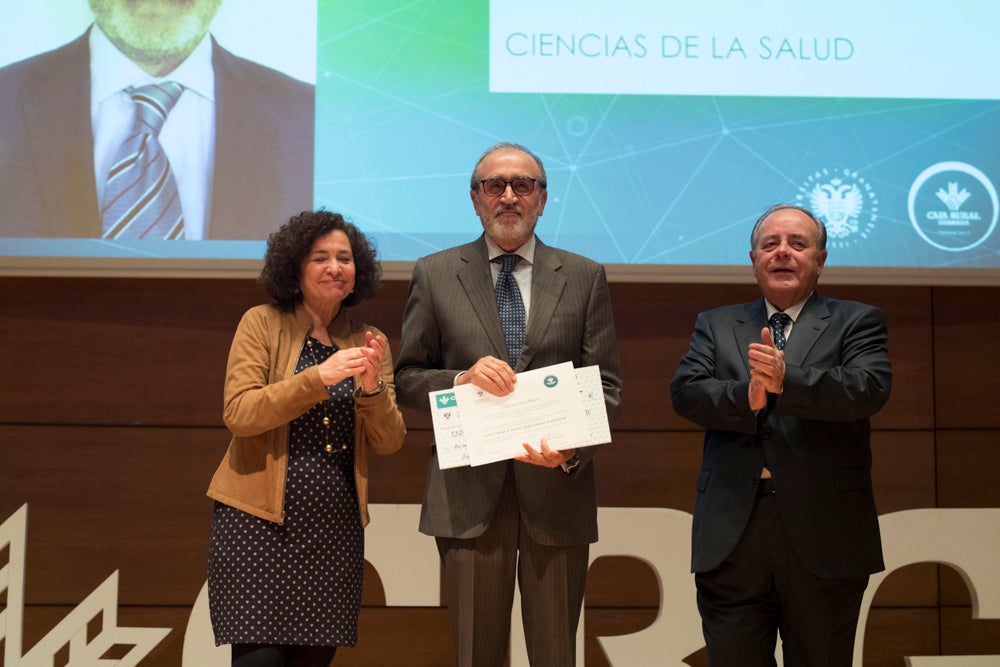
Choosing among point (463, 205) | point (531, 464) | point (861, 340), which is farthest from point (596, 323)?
point (463, 205)

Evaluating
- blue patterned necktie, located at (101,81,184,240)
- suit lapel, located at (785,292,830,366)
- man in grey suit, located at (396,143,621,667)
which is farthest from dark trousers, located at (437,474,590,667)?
blue patterned necktie, located at (101,81,184,240)

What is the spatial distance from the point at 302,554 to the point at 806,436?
1.33 m

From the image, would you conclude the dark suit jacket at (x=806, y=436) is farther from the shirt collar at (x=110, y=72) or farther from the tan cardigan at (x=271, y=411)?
the shirt collar at (x=110, y=72)

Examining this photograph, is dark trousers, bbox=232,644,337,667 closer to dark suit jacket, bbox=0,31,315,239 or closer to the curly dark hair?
the curly dark hair

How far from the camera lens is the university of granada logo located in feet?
11.5

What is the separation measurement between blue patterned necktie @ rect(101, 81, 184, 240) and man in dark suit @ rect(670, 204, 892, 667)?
2.01m

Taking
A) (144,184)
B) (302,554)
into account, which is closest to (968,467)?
(302,554)

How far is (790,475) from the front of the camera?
238 cm

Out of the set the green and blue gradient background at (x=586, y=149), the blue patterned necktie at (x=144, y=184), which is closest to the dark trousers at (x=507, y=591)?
the green and blue gradient background at (x=586, y=149)

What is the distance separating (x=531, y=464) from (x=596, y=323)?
1.35 feet

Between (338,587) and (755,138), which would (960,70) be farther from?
(338,587)

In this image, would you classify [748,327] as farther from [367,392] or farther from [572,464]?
[367,392]

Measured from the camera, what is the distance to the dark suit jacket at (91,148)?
3.42 meters

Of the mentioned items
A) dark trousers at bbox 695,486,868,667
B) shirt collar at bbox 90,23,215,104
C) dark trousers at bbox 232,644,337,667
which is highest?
shirt collar at bbox 90,23,215,104
